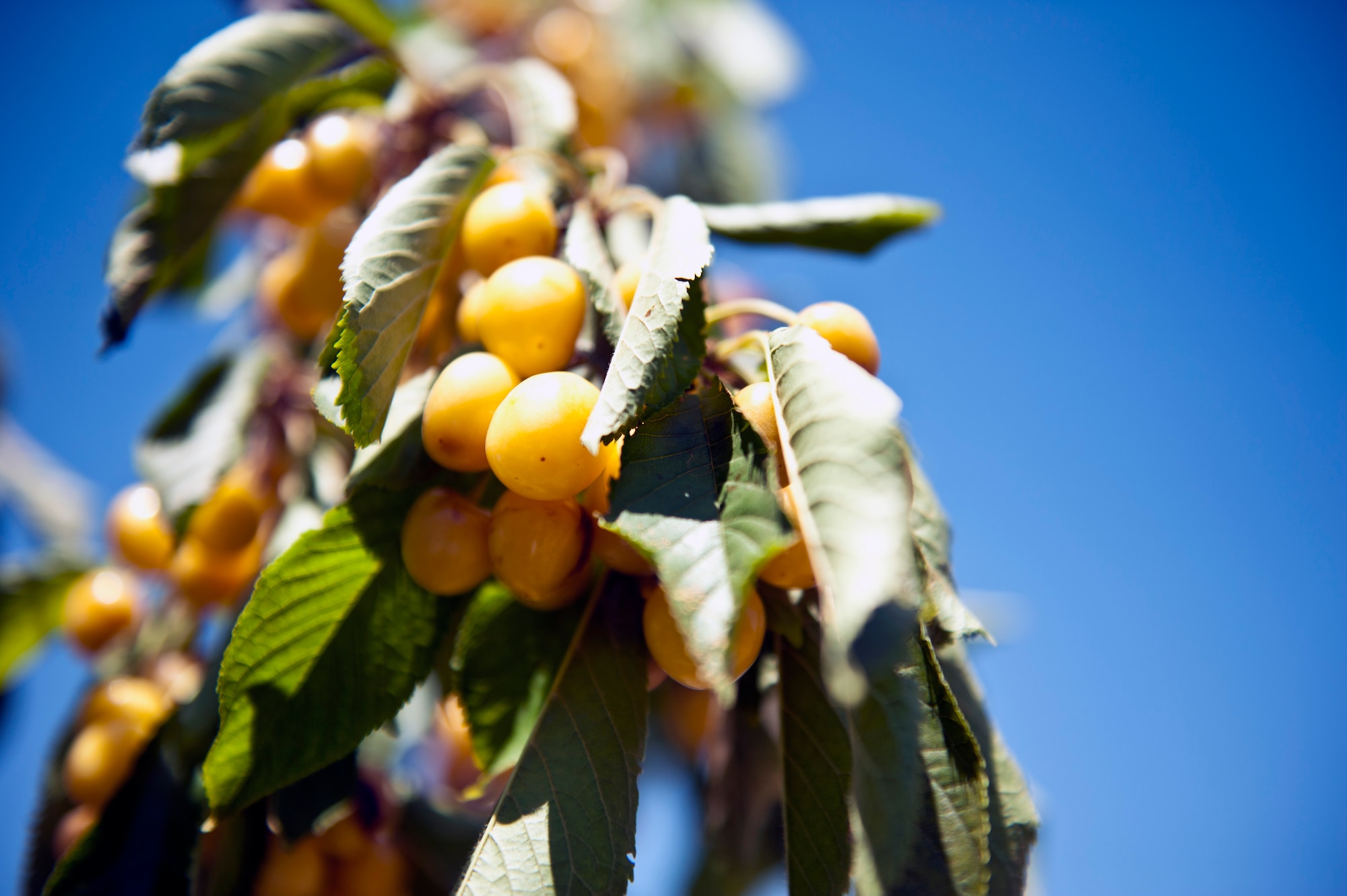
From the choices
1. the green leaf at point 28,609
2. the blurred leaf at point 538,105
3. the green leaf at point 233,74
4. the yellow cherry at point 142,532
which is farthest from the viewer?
the green leaf at point 28,609

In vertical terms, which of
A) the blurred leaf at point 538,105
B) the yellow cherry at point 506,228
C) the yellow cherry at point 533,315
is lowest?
the yellow cherry at point 533,315

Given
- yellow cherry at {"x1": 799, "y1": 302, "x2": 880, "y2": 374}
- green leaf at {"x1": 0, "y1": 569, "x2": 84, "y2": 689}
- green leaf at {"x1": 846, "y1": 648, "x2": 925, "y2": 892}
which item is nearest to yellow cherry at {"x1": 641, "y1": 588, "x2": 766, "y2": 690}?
green leaf at {"x1": 846, "y1": 648, "x2": 925, "y2": 892}

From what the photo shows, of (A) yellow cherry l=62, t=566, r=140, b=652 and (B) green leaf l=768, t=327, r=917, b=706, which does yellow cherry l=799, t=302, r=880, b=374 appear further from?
(A) yellow cherry l=62, t=566, r=140, b=652

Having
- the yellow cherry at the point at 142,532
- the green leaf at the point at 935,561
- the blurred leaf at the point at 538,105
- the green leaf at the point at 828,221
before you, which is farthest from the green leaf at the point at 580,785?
the yellow cherry at the point at 142,532

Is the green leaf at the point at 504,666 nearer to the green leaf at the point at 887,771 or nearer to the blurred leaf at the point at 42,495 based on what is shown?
the green leaf at the point at 887,771

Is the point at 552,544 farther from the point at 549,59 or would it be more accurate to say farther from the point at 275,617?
the point at 549,59

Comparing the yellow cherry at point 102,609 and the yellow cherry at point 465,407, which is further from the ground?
the yellow cherry at point 465,407
